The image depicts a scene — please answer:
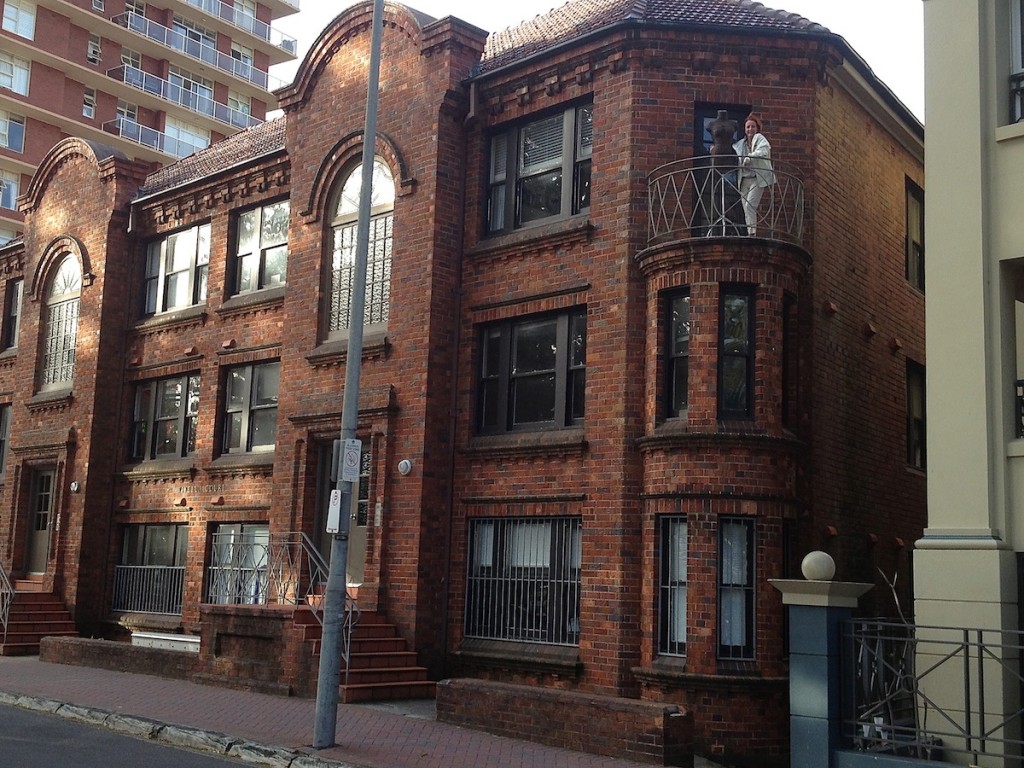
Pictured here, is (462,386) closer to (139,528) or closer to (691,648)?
(691,648)

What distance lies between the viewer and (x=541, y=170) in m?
17.0

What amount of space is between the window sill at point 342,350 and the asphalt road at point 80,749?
6.58 metres

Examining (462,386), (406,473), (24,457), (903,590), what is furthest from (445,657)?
(24,457)

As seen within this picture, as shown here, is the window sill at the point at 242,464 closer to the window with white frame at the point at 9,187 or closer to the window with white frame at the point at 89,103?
the window with white frame at the point at 9,187

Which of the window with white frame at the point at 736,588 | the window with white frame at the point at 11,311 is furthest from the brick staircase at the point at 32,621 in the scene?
the window with white frame at the point at 736,588

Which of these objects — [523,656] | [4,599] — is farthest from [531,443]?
[4,599]

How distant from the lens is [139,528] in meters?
23.4

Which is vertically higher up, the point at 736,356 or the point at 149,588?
the point at 736,356

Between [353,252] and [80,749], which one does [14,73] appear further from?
[80,749]

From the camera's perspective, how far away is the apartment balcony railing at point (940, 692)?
10.4 meters

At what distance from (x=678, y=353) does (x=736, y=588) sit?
302 cm

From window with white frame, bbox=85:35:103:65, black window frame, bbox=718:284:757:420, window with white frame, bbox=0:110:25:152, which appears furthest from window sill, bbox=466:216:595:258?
window with white frame, bbox=85:35:103:65

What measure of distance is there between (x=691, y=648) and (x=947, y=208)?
580 centimetres

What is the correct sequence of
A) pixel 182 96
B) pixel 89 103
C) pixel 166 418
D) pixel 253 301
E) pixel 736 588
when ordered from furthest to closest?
pixel 182 96 < pixel 89 103 < pixel 166 418 < pixel 253 301 < pixel 736 588
